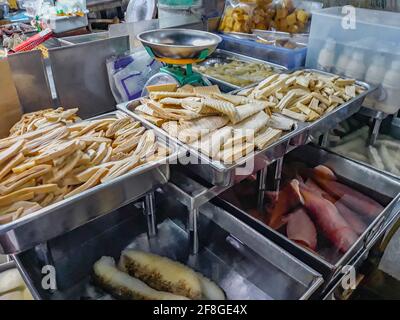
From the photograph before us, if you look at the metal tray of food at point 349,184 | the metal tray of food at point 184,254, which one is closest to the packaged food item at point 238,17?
the metal tray of food at point 349,184

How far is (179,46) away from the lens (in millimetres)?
1566

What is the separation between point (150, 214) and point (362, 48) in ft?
5.37

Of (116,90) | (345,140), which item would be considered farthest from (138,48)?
→ (345,140)

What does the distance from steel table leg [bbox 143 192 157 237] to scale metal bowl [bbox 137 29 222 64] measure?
0.69m

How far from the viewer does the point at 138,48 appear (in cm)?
228

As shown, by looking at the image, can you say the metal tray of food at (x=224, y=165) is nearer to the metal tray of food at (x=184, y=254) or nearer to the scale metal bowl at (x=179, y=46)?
the metal tray of food at (x=184, y=254)

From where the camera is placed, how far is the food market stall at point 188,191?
42.8 inches

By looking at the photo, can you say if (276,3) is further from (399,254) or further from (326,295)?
(326,295)

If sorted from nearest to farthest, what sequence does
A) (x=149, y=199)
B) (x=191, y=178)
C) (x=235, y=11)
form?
(x=191, y=178)
(x=149, y=199)
(x=235, y=11)

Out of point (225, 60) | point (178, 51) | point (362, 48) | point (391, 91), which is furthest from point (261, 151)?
point (225, 60)

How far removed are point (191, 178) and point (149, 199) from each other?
240 millimetres

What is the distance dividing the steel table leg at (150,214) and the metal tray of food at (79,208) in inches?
10.4

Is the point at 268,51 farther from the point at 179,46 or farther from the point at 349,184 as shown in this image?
the point at 349,184

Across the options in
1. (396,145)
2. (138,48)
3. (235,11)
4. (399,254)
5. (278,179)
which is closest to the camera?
(399,254)
